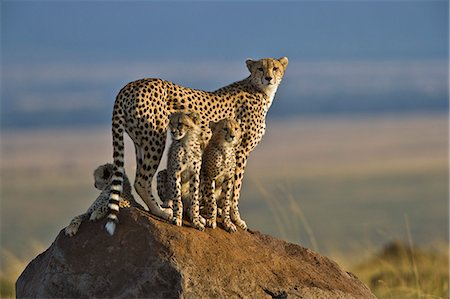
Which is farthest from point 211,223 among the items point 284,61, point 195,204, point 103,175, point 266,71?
point 284,61

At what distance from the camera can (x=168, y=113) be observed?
7.14 meters

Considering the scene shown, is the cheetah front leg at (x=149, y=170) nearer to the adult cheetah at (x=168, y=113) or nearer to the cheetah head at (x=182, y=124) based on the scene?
the adult cheetah at (x=168, y=113)

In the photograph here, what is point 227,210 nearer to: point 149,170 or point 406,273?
point 149,170

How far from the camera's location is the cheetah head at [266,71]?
7551 millimetres

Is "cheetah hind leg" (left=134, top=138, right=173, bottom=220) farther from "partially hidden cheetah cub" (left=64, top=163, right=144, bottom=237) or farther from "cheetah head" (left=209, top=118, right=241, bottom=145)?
"cheetah head" (left=209, top=118, right=241, bottom=145)

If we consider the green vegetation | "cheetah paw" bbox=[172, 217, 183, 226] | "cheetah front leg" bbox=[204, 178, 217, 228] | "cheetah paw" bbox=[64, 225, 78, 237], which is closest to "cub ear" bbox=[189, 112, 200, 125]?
"cheetah front leg" bbox=[204, 178, 217, 228]

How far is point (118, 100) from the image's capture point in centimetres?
707

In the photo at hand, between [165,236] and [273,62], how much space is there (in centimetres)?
189

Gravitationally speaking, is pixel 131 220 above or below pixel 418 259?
above

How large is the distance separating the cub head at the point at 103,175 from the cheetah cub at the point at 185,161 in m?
0.81

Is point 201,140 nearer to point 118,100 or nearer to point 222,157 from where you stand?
point 222,157

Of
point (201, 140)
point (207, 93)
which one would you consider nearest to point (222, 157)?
point (201, 140)

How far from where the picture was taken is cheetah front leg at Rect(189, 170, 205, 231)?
6.80 m

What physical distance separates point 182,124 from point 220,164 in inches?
19.2
